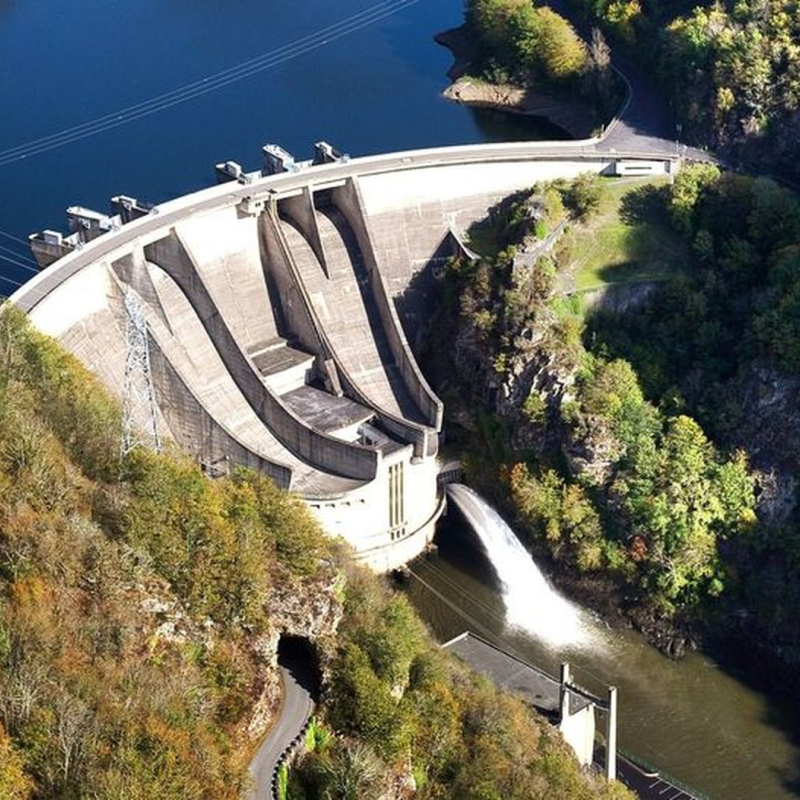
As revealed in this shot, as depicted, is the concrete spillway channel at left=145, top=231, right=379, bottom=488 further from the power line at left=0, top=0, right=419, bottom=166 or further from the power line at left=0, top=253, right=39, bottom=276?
the power line at left=0, top=0, right=419, bottom=166

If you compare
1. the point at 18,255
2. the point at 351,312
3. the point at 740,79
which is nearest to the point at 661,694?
the point at 351,312

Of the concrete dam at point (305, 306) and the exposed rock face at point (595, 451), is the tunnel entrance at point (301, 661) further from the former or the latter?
the exposed rock face at point (595, 451)

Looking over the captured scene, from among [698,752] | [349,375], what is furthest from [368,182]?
[698,752]

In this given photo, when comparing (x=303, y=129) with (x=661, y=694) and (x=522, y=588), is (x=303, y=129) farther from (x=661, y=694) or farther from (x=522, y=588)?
(x=661, y=694)

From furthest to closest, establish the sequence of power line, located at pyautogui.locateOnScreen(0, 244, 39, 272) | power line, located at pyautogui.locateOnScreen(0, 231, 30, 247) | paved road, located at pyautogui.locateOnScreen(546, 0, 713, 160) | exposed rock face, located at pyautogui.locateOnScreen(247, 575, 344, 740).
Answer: paved road, located at pyautogui.locateOnScreen(546, 0, 713, 160) < power line, located at pyautogui.locateOnScreen(0, 231, 30, 247) < power line, located at pyautogui.locateOnScreen(0, 244, 39, 272) < exposed rock face, located at pyautogui.locateOnScreen(247, 575, 344, 740)

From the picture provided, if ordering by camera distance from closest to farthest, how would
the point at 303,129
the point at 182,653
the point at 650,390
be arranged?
the point at 182,653 < the point at 650,390 < the point at 303,129

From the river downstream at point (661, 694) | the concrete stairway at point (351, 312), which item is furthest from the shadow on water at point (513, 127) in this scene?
the river downstream at point (661, 694)

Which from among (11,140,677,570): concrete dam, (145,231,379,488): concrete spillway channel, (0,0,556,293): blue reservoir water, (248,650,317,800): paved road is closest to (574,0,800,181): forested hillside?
(11,140,677,570): concrete dam

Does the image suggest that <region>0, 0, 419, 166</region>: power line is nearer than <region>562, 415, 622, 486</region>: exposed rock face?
No
